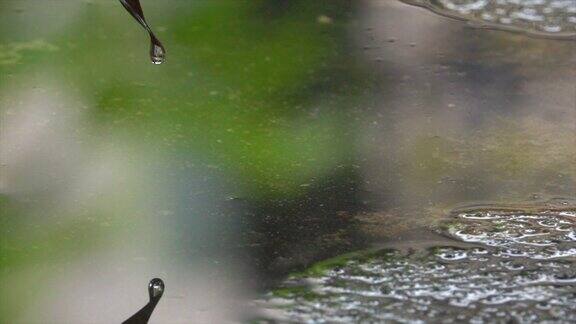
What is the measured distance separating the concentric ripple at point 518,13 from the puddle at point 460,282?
1079mm

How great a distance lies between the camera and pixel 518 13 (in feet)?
11.2

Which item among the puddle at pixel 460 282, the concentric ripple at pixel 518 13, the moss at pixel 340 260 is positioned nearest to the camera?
the puddle at pixel 460 282

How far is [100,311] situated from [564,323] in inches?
32.3

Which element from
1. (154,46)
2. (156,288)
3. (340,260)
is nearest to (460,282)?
(340,260)

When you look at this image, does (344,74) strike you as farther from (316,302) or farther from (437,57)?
(316,302)

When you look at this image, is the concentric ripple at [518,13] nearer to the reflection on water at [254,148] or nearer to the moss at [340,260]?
the reflection on water at [254,148]

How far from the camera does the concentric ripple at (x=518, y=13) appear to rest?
3326 mm

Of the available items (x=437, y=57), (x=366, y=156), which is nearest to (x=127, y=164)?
(x=366, y=156)

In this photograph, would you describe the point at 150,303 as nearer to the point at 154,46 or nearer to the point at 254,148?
the point at 254,148

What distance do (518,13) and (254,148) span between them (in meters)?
1.10

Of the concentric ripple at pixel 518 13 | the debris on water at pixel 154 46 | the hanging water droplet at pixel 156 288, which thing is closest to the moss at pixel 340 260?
the hanging water droplet at pixel 156 288

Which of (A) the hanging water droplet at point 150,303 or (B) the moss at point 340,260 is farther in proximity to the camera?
(B) the moss at point 340,260

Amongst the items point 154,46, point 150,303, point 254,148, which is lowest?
point 150,303

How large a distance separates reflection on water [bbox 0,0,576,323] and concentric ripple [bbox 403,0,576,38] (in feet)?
0.16
